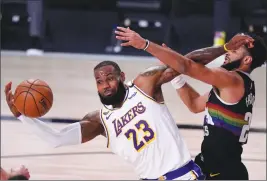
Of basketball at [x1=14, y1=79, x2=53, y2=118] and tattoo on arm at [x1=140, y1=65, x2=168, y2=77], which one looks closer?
tattoo on arm at [x1=140, y1=65, x2=168, y2=77]

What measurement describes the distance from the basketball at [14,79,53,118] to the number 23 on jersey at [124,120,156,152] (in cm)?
73

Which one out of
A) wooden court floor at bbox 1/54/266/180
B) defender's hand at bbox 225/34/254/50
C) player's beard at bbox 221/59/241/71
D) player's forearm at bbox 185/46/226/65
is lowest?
wooden court floor at bbox 1/54/266/180

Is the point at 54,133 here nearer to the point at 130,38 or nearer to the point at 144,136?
the point at 144,136

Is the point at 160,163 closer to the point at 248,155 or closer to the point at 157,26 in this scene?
the point at 248,155

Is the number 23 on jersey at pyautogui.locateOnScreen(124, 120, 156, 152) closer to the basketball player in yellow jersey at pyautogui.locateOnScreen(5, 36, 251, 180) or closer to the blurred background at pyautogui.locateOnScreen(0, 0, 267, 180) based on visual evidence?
the basketball player in yellow jersey at pyautogui.locateOnScreen(5, 36, 251, 180)

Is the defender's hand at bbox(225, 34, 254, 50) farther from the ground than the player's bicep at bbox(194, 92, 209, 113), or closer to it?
farther from the ground

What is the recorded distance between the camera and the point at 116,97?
446 centimetres

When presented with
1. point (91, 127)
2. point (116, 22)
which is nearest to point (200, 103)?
point (91, 127)

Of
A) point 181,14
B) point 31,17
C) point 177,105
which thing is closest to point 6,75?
point 31,17

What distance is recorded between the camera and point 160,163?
455cm

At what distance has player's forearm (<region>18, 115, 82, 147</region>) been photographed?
4520 mm

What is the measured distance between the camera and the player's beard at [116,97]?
174 inches

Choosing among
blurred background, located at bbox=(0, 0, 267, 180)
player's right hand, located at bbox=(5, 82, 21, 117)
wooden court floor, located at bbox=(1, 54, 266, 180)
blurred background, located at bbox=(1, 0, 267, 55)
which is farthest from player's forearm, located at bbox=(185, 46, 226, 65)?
blurred background, located at bbox=(1, 0, 267, 55)

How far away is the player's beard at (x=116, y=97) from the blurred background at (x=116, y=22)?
11.2 meters
